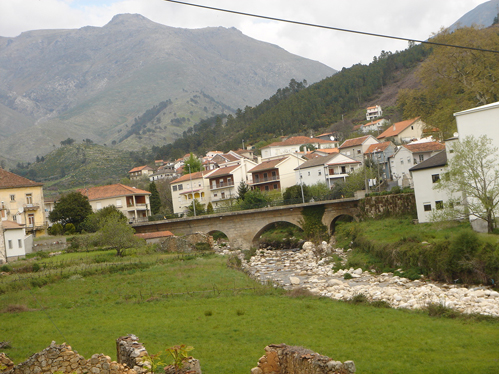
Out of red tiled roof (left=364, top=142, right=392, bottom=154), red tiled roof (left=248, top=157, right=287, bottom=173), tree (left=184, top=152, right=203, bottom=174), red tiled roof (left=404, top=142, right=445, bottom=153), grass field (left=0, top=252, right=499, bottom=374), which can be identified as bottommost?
grass field (left=0, top=252, right=499, bottom=374)

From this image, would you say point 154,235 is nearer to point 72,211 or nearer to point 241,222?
point 241,222

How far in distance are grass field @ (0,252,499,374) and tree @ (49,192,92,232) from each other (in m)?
30.6

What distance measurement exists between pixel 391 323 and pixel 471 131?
21.7 metres

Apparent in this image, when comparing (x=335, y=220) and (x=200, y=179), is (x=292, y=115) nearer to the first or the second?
(x=200, y=179)

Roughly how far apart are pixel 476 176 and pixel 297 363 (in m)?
26.1

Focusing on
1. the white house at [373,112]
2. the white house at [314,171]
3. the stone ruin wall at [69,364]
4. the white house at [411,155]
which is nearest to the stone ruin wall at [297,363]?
the stone ruin wall at [69,364]

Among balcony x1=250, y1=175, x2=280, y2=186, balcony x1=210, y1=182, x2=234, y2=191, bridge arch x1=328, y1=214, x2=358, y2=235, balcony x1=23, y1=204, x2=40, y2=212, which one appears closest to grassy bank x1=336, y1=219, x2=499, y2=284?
bridge arch x1=328, y1=214, x2=358, y2=235

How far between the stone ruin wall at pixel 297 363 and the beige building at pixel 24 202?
2143 inches

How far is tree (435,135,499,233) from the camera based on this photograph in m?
34.0

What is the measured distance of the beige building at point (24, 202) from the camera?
205 ft

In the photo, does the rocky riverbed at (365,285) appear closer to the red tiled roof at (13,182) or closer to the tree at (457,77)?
the tree at (457,77)

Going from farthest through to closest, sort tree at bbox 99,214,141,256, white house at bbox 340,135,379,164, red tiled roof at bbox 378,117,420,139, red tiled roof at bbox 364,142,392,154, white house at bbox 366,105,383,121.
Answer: white house at bbox 366,105,383,121 → red tiled roof at bbox 378,117,420,139 → white house at bbox 340,135,379,164 → red tiled roof at bbox 364,142,392,154 → tree at bbox 99,214,141,256

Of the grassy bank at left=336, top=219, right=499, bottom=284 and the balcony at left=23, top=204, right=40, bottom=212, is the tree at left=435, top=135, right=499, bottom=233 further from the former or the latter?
the balcony at left=23, top=204, right=40, bottom=212

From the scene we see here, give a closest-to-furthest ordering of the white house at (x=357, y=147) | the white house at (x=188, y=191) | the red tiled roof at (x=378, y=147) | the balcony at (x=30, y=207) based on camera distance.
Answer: the balcony at (x=30, y=207) → the red tiled roof at (x=378, y=147) → the white house at (x=357, y=147) → the white house at (x=188, y=191)
